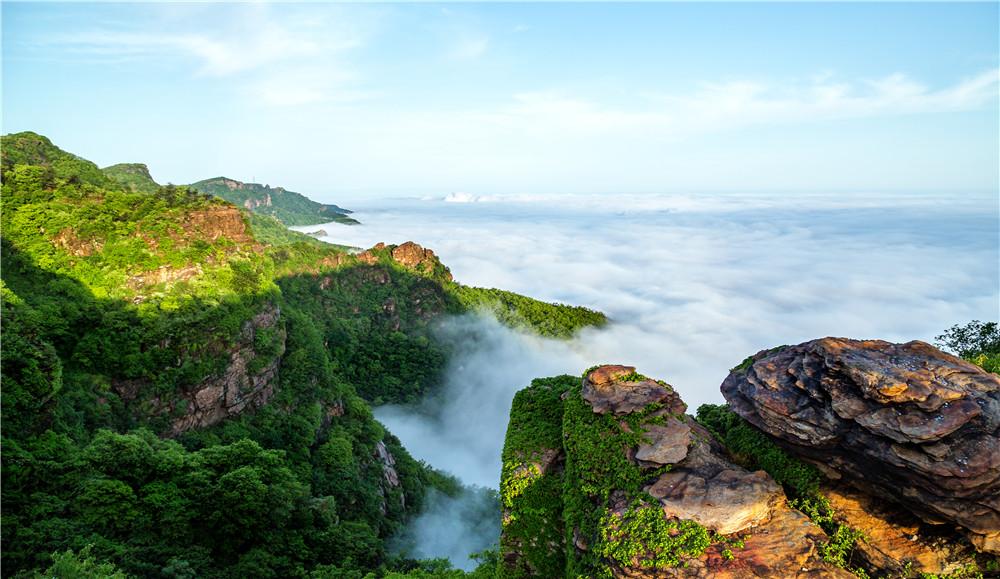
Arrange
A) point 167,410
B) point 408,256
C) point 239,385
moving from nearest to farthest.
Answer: point 167,410 < point 239,385 < point 408,256

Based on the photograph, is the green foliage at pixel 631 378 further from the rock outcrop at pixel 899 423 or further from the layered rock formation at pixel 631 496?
the rock outcrop at pixel 899 423

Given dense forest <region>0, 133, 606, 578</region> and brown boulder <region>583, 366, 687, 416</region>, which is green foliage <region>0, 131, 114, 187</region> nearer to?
dense forest <region>0, 133, 606, 578</region>

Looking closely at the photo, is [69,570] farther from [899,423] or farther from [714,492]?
[899,423]

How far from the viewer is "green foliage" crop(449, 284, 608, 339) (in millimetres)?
107000

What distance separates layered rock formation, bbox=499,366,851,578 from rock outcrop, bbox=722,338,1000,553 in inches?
69.5

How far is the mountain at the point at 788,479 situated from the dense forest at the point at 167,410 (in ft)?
26.1

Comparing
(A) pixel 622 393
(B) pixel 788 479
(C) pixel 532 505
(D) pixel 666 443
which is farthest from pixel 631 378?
(C) pixel 532 505

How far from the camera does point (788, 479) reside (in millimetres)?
12828

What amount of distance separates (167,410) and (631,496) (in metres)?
29.6

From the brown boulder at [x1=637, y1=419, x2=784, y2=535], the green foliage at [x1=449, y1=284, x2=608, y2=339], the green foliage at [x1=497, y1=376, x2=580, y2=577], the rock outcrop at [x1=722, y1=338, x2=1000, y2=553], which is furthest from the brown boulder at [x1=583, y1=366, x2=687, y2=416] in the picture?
the green foliage at [x1=449, y1=284, x2=608, y2=339]

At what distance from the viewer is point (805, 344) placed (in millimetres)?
13375

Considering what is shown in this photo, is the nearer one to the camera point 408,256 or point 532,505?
point 532,505

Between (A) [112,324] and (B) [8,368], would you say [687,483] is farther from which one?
(A) [112,324]

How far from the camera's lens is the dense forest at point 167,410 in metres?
19.6
